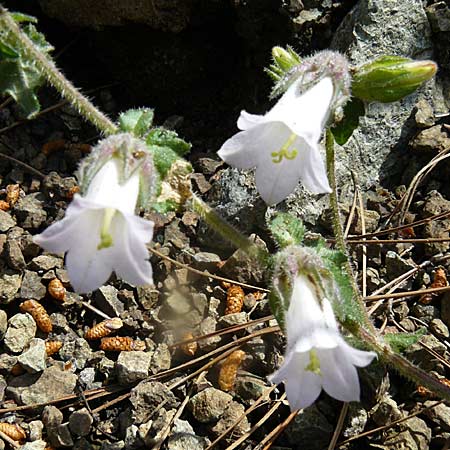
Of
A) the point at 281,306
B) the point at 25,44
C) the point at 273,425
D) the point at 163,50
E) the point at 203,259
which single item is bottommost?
the point at 273,425

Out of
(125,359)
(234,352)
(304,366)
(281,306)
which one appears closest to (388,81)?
(281,306)

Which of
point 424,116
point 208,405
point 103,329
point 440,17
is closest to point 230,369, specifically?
point 208,405

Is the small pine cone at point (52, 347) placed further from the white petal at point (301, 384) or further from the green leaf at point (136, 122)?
the white petal at point (301, 384)

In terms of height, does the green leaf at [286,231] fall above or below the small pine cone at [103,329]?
above

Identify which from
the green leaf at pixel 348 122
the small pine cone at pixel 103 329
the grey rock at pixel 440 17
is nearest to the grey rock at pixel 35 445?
the small pine cone at pixel 103 329

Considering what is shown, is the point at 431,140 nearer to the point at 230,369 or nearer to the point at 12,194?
the point at 230,369

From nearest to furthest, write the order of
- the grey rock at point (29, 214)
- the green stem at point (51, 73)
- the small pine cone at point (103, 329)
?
the green stem at point (51, 73) < the small pine cone at point (103, 329) < the grey rock at point (29, 214)

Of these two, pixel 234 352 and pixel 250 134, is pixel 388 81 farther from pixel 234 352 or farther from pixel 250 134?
pixel 234 352
